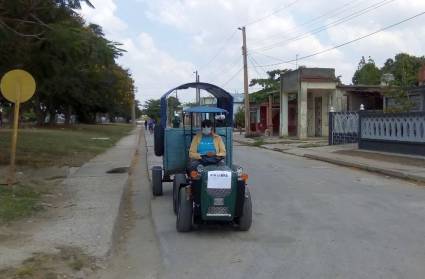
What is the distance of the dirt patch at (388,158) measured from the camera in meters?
20.7

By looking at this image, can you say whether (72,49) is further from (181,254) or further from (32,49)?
(181,254)

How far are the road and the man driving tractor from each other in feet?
3.84

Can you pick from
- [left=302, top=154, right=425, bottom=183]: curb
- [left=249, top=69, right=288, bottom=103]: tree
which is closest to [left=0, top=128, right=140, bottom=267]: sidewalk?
[left=302, top=154, right=425, bottom=183]: curb

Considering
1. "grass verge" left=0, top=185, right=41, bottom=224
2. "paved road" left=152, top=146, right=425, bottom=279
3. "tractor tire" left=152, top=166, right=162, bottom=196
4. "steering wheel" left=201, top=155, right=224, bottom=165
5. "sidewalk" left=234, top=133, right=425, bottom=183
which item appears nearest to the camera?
"paved road" left=152, top=146, right=425, bottom=279

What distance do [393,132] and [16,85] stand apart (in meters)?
16.8

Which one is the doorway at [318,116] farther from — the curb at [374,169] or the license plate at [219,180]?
the license plate at [219,180]

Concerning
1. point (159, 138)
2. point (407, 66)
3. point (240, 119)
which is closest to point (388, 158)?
point (159, 138)

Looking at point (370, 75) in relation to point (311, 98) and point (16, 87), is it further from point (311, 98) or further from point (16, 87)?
point (16, 87)

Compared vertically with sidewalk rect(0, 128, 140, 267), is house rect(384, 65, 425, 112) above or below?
above

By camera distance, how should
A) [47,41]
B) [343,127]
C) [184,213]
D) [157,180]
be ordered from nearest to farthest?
[184,213]
[157,180]
[47,41]
[343,127]

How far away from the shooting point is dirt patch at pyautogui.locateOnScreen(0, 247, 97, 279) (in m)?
6.39

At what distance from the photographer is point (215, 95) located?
14.3m

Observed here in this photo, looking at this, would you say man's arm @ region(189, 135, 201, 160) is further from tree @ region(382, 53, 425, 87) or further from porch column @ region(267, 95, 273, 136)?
porch column @ region(267, 95, 273, 136)

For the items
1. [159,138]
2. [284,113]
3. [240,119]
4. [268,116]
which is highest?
[284,113]
